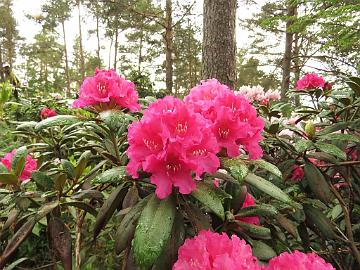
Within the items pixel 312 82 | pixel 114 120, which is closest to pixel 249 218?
pixel 114 120

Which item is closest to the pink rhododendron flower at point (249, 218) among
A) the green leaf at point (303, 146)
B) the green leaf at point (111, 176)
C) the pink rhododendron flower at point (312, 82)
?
the green leaf at point (303, 146)

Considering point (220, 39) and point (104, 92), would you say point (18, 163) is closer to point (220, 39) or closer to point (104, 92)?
point (104, 92)

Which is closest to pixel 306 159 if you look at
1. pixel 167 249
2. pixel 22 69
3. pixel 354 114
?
pixel 354 114

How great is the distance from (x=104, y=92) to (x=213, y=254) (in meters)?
0.83

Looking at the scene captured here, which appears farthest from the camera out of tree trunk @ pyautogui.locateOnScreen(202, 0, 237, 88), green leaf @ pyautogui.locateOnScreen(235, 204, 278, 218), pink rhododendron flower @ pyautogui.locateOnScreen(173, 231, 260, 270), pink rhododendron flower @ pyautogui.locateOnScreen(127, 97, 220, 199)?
tree trunk @ pyautogui.locateOnScreen(202, 0, 237, 88)

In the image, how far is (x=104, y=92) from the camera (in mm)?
1425

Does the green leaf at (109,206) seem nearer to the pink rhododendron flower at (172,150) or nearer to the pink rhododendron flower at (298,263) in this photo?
the pink rhododendron flower at (172,150)

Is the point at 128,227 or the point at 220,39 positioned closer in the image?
the point at 128,227

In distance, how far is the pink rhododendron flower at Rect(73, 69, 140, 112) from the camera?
1419 millimetres

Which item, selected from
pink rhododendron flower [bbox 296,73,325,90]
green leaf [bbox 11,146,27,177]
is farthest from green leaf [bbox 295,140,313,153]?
pink rhododendron flower [bbox 296,73,325,90]

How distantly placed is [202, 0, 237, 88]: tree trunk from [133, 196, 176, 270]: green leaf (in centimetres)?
296

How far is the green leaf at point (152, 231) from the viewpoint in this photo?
870 mm

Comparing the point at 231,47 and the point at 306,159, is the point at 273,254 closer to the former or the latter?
the point at 306,159

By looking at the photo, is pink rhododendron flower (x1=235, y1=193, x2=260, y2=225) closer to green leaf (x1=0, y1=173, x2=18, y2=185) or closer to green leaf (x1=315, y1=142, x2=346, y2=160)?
green leaf (x1=315, y1=142, x2=346, y2=160)
